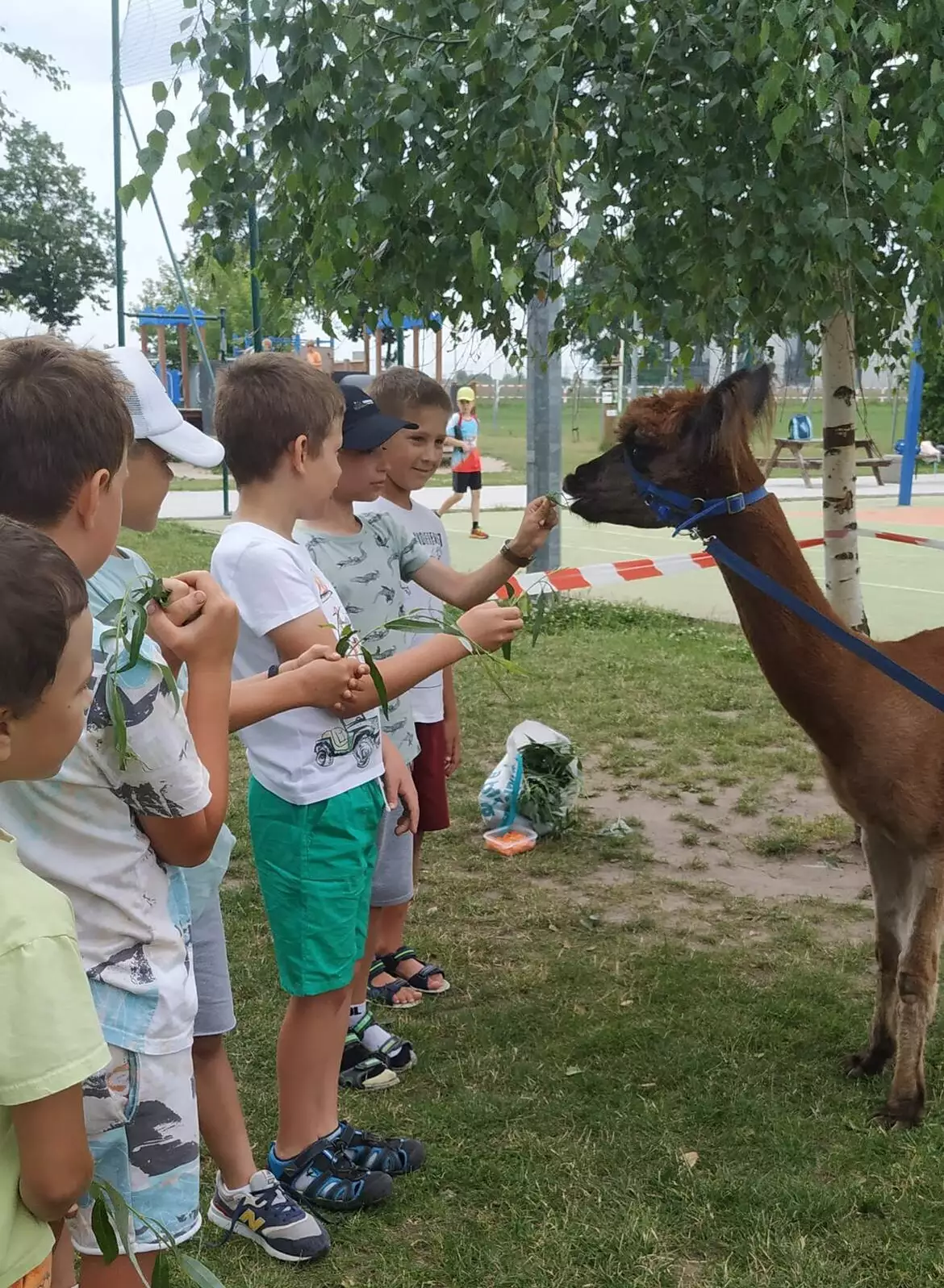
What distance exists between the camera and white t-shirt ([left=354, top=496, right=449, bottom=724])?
3.30m

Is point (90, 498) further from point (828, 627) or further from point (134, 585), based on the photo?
point (828, 627)

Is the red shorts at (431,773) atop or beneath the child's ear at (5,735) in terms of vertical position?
beneath

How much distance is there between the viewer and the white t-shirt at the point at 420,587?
3.30 m

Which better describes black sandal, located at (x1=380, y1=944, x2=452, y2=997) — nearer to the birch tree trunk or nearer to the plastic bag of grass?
the plastic bag of grass

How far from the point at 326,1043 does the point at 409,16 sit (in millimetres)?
2822

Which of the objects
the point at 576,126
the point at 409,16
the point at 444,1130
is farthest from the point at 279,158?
the point at 444,1130

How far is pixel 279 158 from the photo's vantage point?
3.26 metres

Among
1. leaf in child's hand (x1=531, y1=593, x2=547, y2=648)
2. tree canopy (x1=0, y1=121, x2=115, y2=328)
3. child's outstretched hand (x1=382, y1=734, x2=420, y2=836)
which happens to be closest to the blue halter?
leaf in child's hand (x1=531, y1=593, x2=547, y2=648)

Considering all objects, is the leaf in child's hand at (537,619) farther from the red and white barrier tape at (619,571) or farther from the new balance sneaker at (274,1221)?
the new balance sneaker at (274,1221)

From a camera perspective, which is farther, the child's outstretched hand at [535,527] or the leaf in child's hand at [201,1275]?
the child's outstretched hand at [535,527]

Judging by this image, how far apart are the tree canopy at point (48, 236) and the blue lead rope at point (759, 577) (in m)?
29.5

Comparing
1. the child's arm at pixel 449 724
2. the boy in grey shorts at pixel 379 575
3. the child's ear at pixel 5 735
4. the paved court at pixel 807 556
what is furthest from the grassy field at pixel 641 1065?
the paved court at pixel 807 556

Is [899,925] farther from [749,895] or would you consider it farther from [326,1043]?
[326,1043]

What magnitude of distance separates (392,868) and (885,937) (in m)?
1.36
